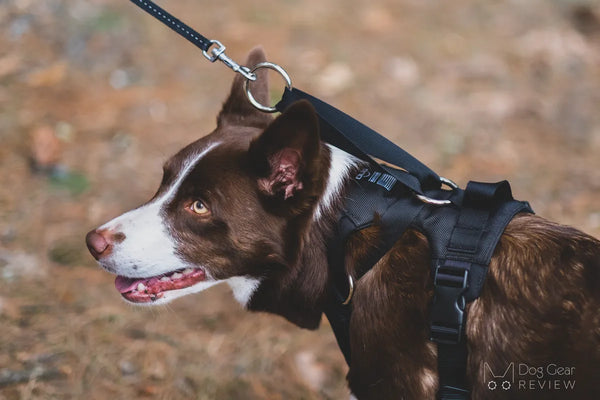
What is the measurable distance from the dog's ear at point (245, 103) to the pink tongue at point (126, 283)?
0.75 metres

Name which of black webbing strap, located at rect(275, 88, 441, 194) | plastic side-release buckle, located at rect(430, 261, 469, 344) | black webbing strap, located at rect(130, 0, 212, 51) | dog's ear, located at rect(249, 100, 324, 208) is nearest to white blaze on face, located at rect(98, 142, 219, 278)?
dog's ear, located at rect(249, 100, 324, 208)

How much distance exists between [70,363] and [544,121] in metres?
4.18

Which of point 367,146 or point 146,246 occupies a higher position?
point 367,146

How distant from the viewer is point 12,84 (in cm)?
514

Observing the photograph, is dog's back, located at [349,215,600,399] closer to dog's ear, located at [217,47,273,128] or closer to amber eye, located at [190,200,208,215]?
amber eye, located at [190,200,208,215]

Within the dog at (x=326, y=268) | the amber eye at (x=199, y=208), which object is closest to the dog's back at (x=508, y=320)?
the dog at (x=326, y=268)

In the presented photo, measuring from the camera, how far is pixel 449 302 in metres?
2.02

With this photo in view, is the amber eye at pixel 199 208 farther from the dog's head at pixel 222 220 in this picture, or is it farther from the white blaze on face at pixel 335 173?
the white blaze on face at pixel 335 173

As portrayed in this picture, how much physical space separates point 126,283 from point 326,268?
0.81 metres

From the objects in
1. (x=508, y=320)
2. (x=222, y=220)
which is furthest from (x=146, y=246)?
(x=508, y=320)

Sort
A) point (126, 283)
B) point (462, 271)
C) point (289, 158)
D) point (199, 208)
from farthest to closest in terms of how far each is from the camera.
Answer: point (126, 283) < point (199, 208) < point (289, 158) < point (462, 271)

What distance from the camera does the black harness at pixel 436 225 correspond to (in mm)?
2035

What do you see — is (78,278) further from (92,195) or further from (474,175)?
(474,175)

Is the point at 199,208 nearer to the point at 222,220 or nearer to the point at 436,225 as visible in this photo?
the point at 222,220
